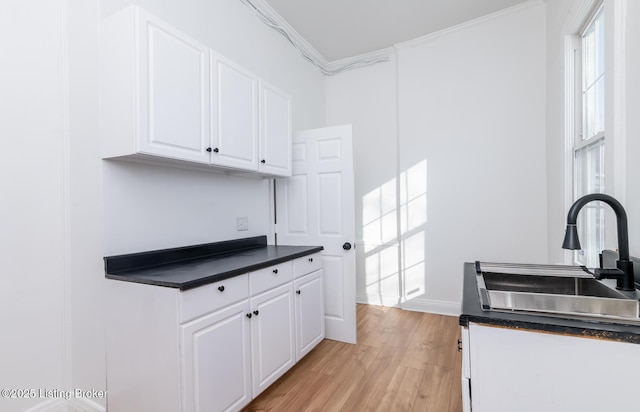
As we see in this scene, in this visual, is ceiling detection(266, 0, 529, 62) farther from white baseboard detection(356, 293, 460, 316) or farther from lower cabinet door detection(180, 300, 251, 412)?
white baseboard detection(356, 293, 460, 316)

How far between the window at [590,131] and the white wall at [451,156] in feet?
2.72

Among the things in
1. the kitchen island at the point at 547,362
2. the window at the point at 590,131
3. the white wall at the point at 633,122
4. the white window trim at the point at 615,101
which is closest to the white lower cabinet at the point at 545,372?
the kitchen island at the point at 547,362

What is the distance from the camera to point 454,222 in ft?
10.8

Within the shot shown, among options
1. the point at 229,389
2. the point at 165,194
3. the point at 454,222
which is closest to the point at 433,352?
the point at 454,222

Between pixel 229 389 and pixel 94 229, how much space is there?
1.19 m

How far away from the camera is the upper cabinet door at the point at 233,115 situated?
76.2 inches

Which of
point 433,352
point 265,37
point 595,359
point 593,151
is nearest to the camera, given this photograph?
point 595,359

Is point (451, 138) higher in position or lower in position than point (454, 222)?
higher

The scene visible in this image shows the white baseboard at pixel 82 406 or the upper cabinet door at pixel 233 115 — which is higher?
the upper cabinet door at pixel 233 115

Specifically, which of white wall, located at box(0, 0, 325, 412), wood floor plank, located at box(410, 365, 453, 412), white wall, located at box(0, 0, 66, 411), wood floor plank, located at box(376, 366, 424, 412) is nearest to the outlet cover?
white wall, located at box(0, 0, 325, 412)

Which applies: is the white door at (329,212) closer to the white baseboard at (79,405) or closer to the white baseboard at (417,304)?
the white baseboard at (417,304)

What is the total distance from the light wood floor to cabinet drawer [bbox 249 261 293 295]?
736 millimetres

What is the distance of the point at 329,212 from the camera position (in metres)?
→ 2.79

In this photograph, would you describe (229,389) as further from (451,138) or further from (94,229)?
(451,138)
